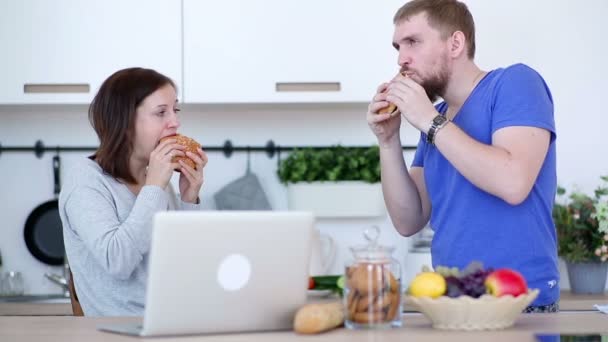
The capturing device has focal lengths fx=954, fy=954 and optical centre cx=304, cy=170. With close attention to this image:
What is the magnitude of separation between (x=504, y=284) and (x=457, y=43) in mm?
868

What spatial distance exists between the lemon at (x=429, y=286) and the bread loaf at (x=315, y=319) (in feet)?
0.51

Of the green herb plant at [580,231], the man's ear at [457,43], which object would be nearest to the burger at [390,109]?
the man's ear at [457,43]

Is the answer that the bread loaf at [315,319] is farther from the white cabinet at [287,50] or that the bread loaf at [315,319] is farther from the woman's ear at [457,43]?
the white cabinet at [287,50]

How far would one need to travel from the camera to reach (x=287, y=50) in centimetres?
357

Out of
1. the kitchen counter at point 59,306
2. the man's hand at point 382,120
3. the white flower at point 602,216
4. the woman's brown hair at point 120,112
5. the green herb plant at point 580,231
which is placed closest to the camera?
the man's hand at point 382,120

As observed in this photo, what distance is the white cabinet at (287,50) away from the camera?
3.55 meters

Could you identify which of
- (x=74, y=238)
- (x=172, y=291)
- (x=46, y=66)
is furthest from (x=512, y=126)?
(x=46, y=66)

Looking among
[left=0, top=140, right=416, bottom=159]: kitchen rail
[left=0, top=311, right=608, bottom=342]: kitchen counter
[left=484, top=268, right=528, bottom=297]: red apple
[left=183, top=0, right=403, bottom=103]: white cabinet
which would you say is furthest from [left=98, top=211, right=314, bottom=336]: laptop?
[left=0, top=140, right=416, bottom=159]: kitchen rail

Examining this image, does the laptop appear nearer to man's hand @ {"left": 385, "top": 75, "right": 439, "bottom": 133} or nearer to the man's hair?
man's hand @ {"left": 385, "top": 75, "right": 439, "bottom": 133}

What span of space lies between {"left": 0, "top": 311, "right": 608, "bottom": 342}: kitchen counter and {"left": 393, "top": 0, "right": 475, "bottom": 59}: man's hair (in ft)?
2.52

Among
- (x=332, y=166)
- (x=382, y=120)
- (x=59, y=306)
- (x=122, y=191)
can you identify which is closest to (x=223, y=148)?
(x=332, y=166)

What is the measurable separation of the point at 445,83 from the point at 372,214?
1.41 m

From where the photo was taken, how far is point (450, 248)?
89.8 inches

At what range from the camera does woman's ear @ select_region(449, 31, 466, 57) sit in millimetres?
2408
